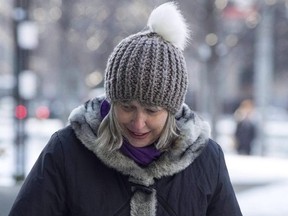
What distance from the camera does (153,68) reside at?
7.17 ft

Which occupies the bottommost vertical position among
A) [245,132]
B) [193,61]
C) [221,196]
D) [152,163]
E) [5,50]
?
[245,132]

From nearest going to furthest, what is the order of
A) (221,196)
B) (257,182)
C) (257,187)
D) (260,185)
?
(221,196) → (257,187) → (260,185) → (257,182)

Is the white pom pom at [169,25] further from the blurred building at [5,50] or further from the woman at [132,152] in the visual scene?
the blurred building at [5,50]

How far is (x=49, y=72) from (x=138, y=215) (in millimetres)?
31445

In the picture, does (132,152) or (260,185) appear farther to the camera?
(260,185)

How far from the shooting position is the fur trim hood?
7.29ft

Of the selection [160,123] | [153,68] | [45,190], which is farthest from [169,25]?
[45,190]

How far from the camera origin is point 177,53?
7.52 feet

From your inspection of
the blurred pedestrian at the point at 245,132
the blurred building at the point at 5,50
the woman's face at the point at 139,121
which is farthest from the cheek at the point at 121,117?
the blurred building at the point at 5,50

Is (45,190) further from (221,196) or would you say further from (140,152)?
(221,196)

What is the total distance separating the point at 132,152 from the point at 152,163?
8 cm

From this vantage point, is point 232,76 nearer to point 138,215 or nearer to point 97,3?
point 97,3

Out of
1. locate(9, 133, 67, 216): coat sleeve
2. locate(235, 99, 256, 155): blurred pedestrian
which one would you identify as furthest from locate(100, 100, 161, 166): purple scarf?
locate(235, 99, 256, 155): blurred pedestrian

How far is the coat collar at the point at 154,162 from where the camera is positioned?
7.30 feet
